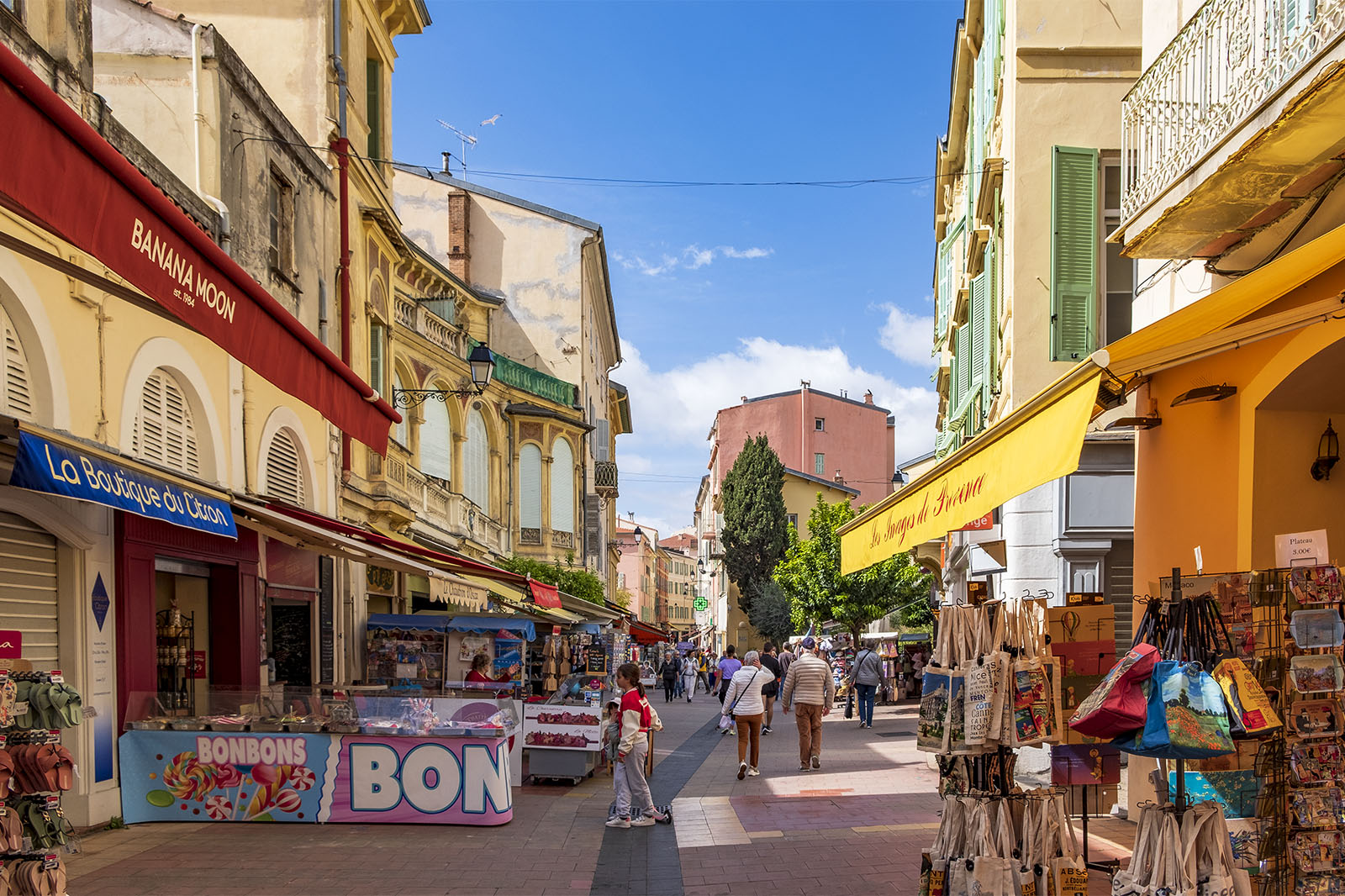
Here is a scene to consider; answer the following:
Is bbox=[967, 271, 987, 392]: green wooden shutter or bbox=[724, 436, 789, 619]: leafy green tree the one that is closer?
bbox=[967, 271, 987, 392]: green wooden shutter

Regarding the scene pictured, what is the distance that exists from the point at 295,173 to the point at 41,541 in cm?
776

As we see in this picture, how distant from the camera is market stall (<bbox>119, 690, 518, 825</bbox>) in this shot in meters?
10.0

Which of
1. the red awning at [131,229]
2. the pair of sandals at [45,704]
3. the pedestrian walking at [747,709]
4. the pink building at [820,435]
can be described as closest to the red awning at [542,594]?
the pedestrian walking at [747,709]

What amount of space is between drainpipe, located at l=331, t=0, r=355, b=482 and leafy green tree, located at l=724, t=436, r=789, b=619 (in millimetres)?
41992

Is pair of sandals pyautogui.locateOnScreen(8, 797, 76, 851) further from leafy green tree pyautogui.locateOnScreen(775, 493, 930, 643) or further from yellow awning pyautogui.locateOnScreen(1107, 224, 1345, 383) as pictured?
leafy green tree pyautogui.locateOnScreen(775, 493, 930, 643)

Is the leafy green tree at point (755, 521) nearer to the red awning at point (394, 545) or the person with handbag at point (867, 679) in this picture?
the person with handbag at point (867, 679)

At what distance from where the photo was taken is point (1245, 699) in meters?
5.30

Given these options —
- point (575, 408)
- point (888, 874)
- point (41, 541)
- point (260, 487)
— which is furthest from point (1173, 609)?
point (575, 408)

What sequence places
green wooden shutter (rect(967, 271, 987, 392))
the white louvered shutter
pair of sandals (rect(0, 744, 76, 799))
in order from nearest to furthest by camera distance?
pair of sandals (rect(0, 744, 76, 799))
the white louvered shutter
green wooden shutter (rect(967, 271, 987, 392))

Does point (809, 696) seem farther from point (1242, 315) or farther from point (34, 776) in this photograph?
point (34, 776)

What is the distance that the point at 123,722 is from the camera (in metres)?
10.1

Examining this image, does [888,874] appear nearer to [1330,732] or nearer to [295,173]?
[1330,732]

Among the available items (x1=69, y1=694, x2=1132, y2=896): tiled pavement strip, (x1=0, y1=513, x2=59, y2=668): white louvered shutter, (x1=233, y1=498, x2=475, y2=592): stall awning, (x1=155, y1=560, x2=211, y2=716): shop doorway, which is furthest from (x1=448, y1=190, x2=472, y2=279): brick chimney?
(x1=0, y1=513, x2=59, y2=668): white louvered shutter

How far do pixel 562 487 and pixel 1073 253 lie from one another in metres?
26.3
